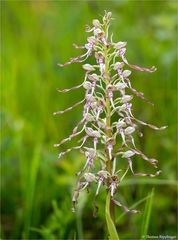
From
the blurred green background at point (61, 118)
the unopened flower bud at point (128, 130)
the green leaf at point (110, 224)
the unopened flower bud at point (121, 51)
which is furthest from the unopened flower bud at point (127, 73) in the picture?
the blurred green background at point (61, 118)

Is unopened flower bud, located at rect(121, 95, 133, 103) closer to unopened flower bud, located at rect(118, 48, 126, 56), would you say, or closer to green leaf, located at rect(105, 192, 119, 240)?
unopened flower bud, located at rect(118, 48, 126, 56)

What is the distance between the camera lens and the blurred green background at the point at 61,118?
3506 millimetres

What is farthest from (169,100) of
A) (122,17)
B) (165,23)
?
(122,17)

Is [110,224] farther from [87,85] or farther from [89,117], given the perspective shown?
[87,85]

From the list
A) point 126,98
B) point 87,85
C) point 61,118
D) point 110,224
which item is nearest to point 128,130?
point 126,98

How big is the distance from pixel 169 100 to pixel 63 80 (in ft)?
3.41

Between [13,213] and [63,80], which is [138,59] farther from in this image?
[13,213]

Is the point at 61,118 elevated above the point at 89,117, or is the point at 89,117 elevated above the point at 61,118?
the point at 61,118

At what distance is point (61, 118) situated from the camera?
4598 millimetres

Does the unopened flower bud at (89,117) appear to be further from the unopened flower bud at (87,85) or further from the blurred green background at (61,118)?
the blurred green background at (61,118)

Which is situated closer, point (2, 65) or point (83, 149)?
point (83, 149)

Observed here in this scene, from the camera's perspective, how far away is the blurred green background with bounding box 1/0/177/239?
3506 mm

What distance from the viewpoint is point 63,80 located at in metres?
4.96

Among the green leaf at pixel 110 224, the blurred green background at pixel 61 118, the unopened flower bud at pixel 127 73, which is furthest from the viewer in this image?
the blurred green background at pixel 61 118
